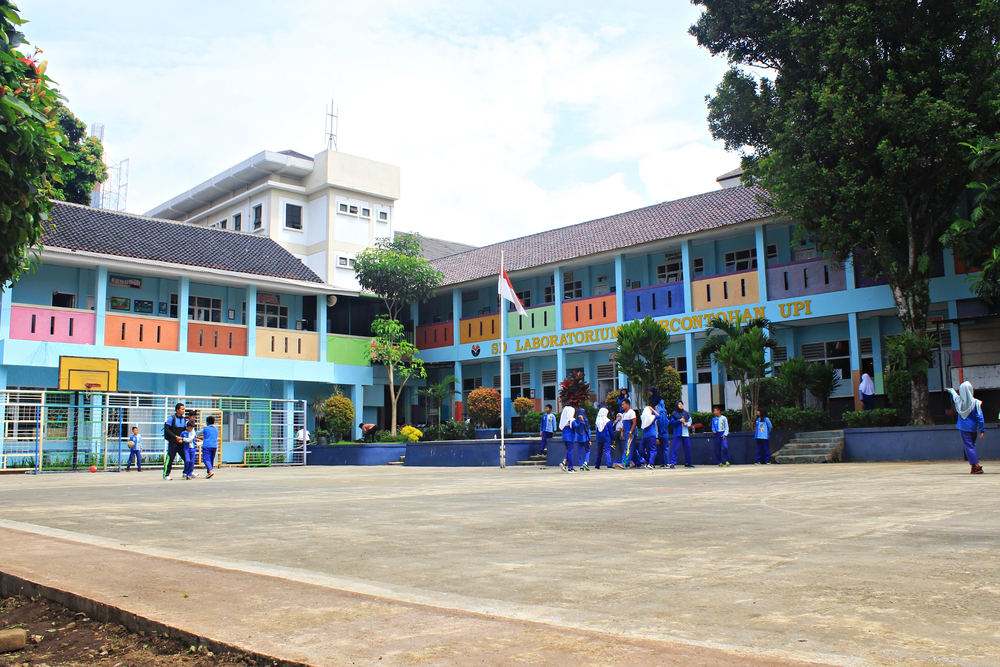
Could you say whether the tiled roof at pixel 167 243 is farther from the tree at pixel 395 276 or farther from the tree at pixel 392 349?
the tree at pixel 392 349

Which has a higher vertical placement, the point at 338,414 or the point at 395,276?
the point at 395,276

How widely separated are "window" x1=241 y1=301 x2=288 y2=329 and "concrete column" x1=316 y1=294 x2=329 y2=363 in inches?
55.7

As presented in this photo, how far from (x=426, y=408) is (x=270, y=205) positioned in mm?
11289

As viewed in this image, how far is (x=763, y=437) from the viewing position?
19531mm

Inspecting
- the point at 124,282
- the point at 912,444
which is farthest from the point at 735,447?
the point at 124,282

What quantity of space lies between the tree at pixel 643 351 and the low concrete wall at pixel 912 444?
506 centimetres

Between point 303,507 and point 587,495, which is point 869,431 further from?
point 303,507

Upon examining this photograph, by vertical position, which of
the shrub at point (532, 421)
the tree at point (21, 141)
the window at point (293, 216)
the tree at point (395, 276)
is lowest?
the shrub at point (532, 421)

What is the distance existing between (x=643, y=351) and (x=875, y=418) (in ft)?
19.6

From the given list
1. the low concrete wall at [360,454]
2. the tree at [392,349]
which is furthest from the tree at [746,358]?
the tree at [392,349]

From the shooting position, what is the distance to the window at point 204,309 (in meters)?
31.6

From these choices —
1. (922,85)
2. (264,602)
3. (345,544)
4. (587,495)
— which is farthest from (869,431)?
(264,602)

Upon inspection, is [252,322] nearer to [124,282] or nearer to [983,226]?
[124,282]

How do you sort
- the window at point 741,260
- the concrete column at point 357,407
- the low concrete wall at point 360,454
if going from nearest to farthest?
the window at point 741,260 < the low concrete wall at point 360,454 < the concrete column at point 357,407
